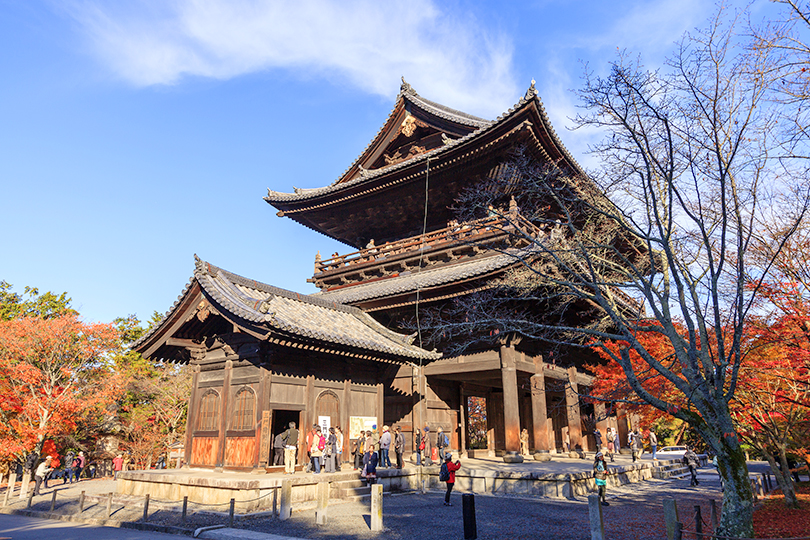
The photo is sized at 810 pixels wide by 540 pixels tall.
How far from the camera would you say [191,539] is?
29.3ft

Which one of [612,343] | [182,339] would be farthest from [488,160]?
[182,339]

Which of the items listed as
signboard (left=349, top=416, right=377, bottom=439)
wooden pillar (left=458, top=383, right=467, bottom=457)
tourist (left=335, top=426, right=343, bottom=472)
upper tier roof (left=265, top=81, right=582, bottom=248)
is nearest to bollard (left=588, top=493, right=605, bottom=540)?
tourist (left=335, top=426, right=343, bottom=472)

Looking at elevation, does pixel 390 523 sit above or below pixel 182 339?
below

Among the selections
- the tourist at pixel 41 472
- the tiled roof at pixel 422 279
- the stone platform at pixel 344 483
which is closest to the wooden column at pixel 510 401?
the stone platform at pixel 344 483

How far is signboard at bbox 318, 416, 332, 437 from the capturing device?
45.9ft

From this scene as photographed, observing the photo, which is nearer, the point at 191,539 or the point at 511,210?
the point at 191,539

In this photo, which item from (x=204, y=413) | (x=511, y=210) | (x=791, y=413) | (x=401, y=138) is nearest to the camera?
(x=791, y=413)

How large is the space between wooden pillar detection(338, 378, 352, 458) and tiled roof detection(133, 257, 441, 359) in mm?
1518

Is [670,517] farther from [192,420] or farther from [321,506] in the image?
[192,420]

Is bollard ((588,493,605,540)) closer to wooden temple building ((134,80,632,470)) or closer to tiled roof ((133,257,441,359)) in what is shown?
wooden temple building ((134,80,632,470))

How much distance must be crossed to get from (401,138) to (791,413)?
1845 cm

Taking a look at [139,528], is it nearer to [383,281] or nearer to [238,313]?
[238,313]

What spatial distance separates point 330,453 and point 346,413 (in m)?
1.58

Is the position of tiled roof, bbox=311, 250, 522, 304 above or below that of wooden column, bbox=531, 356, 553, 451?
above
